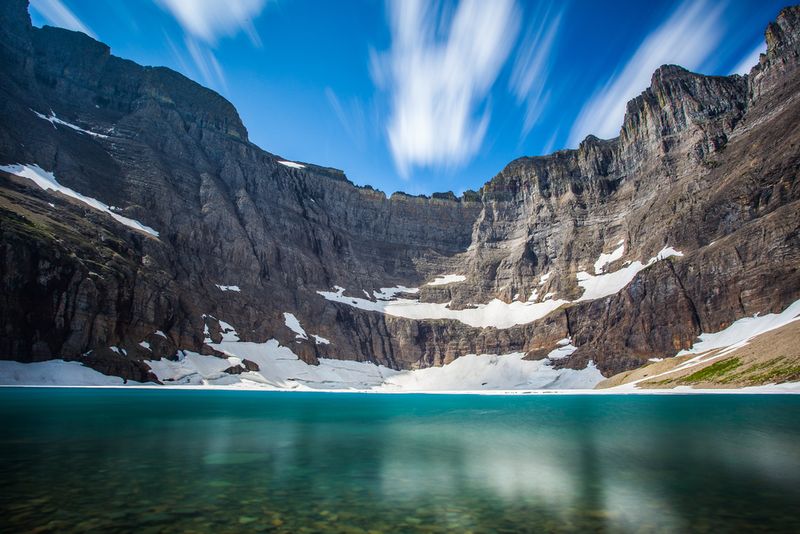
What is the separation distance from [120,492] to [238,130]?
165 meters

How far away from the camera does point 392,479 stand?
13.7 m

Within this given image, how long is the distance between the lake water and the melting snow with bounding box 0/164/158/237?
85953 mm

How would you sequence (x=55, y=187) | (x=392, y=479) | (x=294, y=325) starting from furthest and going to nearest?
(x=294, y=325), (x=55, y=187), (x=392, y=479)

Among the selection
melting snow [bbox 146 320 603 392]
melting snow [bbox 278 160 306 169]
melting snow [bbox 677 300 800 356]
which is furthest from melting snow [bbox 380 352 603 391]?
melting snow [bbox 278 160 306 169]

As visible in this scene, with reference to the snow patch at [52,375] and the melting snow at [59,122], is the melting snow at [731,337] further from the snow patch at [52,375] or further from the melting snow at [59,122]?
the melting snow at [59,122]

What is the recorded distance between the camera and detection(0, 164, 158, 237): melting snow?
88250mm

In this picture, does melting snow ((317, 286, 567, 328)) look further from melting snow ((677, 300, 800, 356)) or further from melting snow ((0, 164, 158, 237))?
melting snow ((0, 164, 158, 237))

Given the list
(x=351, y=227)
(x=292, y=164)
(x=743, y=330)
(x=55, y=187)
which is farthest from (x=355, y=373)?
(x=292, y=164)

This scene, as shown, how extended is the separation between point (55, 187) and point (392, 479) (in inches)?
4266

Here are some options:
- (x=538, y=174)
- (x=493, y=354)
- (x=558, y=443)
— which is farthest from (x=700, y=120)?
(x=558, y=443)

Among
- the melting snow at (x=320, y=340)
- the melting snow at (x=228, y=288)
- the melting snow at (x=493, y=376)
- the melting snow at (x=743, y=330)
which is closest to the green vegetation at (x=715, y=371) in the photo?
the melting snow at (x=743, y=330)

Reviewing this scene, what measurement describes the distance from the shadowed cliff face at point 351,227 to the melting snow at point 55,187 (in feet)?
7.01

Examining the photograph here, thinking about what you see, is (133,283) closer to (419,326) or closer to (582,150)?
(419,326)

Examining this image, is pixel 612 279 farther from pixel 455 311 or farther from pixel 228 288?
pixel 228 288
